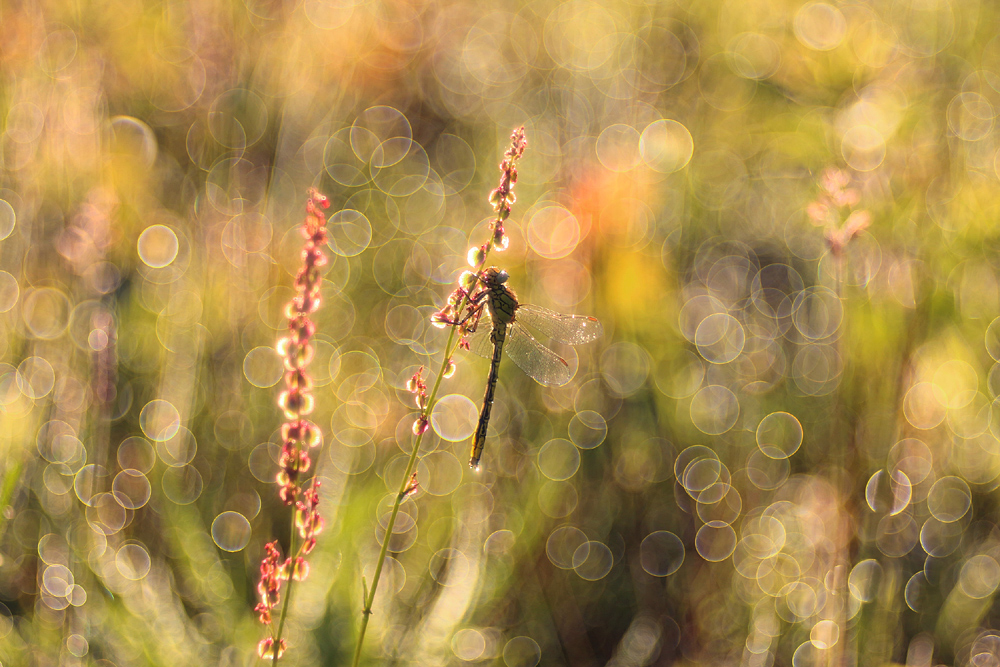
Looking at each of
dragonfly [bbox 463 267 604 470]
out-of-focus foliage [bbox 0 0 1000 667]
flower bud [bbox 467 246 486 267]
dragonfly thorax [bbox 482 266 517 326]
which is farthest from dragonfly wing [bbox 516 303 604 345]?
flower bud [bbox 467 246 486 267]

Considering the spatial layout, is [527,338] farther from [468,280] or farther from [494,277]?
[468,280]

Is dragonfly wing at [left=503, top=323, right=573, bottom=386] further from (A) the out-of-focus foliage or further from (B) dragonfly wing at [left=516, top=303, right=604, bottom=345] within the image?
(A) the out-of-focus foliage

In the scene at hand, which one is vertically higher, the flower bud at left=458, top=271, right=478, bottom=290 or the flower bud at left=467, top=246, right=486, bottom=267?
the flower bud at left=467, top=246, right=486, bottom=267

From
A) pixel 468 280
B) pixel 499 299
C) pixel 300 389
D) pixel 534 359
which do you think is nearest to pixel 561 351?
pixel 534 359

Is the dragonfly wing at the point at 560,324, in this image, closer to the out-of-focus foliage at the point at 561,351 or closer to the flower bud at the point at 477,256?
the out-of-focus foliage at the point at 561,351

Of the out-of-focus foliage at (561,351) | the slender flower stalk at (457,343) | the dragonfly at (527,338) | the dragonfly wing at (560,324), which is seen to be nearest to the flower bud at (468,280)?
the slender flower stalk at (457,343)
